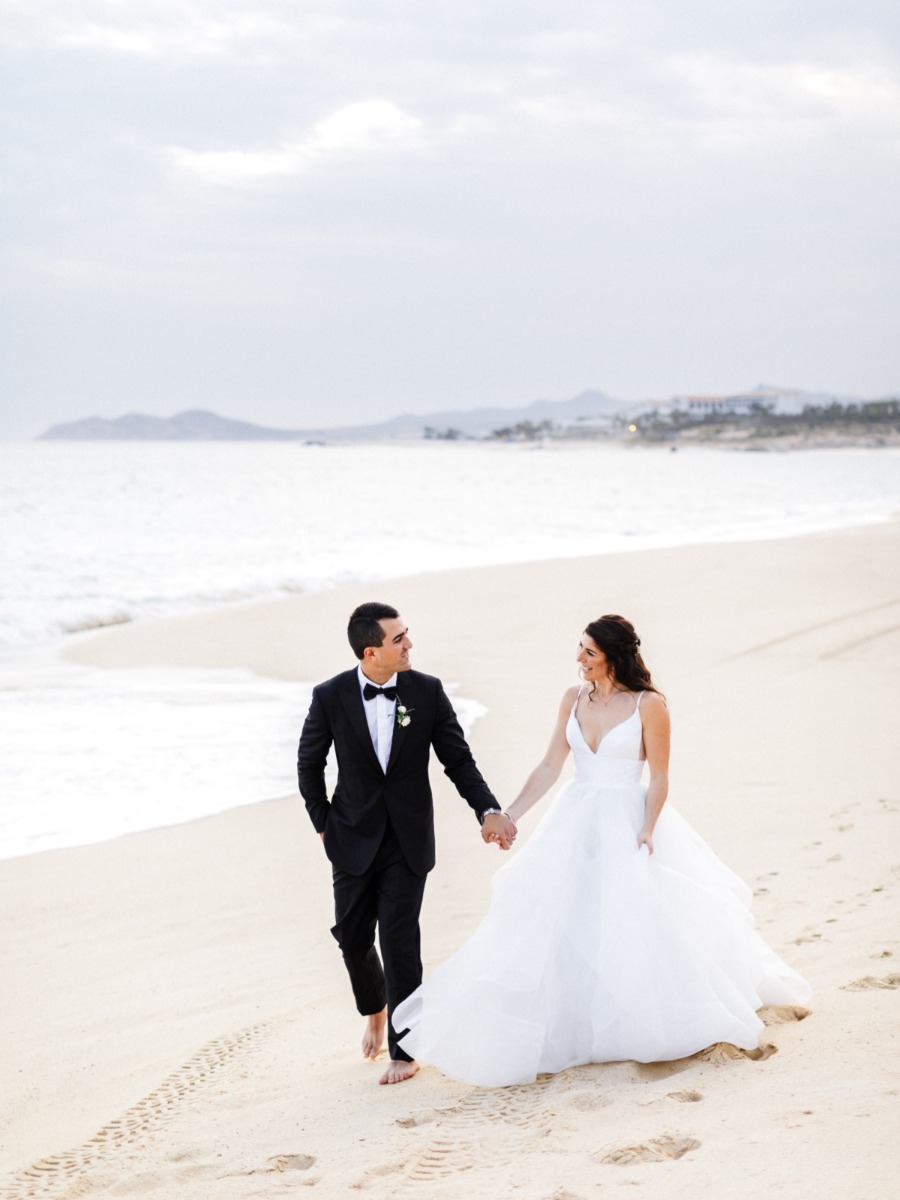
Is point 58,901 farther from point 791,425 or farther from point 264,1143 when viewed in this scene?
point 791,425

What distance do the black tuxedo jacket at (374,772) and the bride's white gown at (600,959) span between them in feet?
1.26

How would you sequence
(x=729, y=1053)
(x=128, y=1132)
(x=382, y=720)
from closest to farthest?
1. (x=729, y=1053)
2. (x=128, y=1132)
3. (x=382, y=720)

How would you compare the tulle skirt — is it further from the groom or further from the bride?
the groom

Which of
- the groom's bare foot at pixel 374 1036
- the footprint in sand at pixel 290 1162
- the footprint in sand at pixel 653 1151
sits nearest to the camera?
the footprint in sand at pixel 653 1151

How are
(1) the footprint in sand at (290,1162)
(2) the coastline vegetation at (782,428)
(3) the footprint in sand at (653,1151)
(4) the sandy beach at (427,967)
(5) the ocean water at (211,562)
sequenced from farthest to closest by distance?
1. (2) the coastline vegetation at (782,428)
2. (5) the ocean water at (211,562)
3. (1) the footprint in sand at (290,1162)
4. (4) the sandy beach at (427,967)
5. (3) the footprint in sand at (653,1151)

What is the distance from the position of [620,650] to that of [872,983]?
1586mm

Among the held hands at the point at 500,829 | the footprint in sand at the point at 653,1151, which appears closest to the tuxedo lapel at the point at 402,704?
the held hands at the point at 500,829

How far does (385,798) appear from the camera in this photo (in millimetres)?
4324

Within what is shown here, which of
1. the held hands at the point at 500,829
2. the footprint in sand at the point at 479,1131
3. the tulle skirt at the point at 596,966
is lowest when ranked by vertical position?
the footprint in sand at the point at 479,1131

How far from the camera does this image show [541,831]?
13.8 ft

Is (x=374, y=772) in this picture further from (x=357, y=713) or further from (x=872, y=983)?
(x=872, y=983)

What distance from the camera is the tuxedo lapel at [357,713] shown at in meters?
4.33

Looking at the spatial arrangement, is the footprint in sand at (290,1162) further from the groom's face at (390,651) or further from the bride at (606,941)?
the groom's face at (390,651)

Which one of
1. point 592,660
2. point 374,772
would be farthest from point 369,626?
point 592,660
